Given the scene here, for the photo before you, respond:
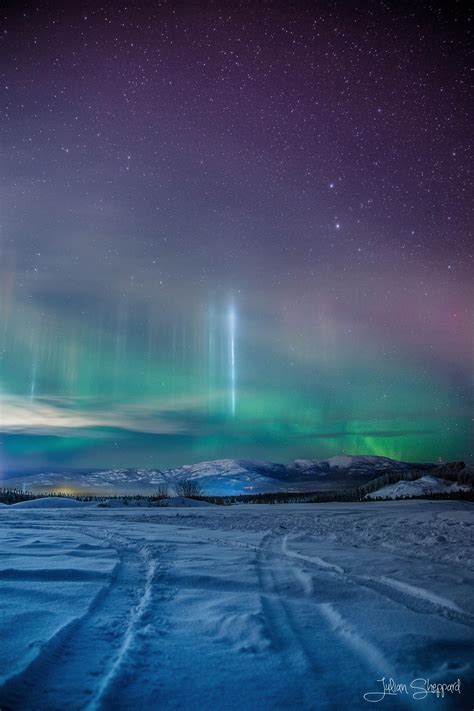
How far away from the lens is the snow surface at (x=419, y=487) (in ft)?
118

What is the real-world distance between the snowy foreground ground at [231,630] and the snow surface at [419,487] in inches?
1339

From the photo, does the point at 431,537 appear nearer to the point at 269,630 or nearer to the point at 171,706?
Result: the point at 269,630

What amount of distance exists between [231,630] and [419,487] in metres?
39.5

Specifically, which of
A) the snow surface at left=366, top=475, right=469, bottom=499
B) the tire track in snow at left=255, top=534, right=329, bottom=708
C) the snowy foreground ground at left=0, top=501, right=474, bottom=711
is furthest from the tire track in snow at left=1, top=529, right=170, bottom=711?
the snow surface at left=366, top=475, right=469, bottom=499

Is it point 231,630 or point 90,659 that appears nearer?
point 90,659

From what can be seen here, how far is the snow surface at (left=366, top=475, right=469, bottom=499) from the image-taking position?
3594 cm

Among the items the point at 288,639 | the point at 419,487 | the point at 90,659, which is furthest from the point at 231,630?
the point at 419,487

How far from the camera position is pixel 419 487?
37.0 meters

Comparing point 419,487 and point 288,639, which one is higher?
point 288,639

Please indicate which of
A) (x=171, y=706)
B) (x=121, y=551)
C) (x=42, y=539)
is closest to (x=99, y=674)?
(x=171, y=706)

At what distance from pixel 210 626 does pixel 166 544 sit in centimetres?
480

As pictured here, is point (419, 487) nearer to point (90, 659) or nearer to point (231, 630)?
point (231, 630)

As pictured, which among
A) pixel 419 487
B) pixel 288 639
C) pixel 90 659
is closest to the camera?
pixel 90 659

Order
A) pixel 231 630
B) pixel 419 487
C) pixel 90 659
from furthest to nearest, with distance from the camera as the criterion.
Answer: pixel 419 487 < pixel 231 630 < pixel 90 659
